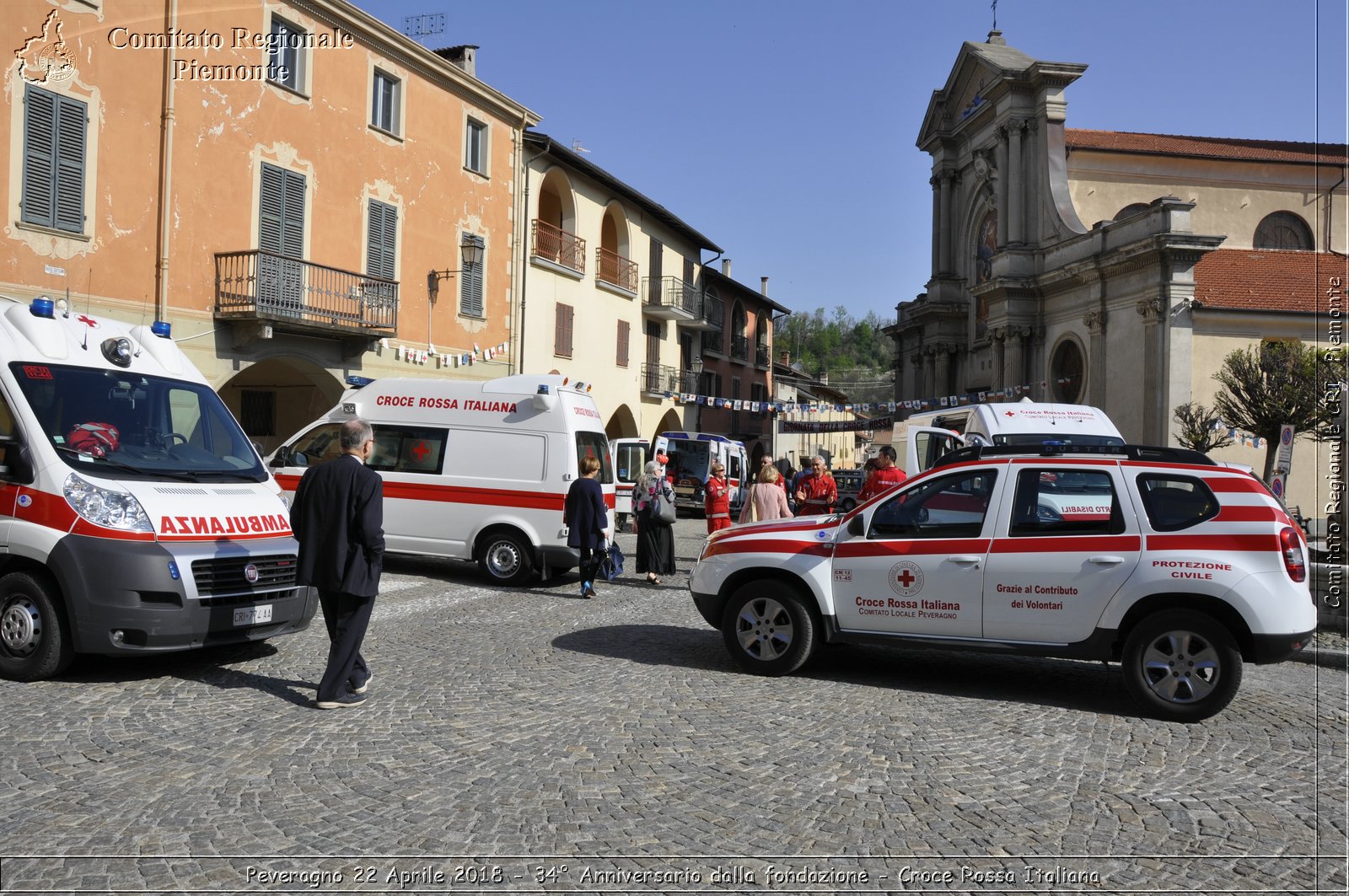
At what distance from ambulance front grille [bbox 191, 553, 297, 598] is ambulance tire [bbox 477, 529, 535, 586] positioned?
5224mm

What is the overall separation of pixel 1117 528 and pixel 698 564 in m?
3.06

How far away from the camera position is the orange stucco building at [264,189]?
15344mm

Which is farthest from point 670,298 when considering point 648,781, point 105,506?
point 648,781

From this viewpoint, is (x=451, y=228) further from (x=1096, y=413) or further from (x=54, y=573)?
(x=54, y=573)

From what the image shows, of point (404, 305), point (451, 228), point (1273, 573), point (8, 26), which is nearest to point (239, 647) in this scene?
point (1273, 573)

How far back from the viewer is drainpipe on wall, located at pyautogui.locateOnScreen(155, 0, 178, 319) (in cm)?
1680

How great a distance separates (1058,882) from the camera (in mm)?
4074

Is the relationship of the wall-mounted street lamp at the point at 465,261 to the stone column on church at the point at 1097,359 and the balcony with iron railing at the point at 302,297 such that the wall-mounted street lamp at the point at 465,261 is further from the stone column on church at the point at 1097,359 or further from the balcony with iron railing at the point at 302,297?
the stone column on church at the point at 1097,359

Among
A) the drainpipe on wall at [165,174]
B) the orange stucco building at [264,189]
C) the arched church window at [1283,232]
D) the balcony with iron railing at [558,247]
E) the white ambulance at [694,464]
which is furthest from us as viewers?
the arched church window at [1283,232]

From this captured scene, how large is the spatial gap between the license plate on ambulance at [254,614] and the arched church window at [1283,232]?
134 ft

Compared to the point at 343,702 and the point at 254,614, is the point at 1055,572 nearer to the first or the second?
the point at 343,702

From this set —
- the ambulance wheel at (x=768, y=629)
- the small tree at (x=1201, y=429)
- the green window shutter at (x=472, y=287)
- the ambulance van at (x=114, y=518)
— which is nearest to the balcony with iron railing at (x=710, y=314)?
the green window shutter at (x=472, y=287)

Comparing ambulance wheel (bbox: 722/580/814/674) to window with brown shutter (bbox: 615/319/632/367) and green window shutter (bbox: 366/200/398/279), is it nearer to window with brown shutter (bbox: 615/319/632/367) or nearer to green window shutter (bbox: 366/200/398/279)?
green window shutter (bbox: 366/200/398/279)

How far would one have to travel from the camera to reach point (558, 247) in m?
29.1
